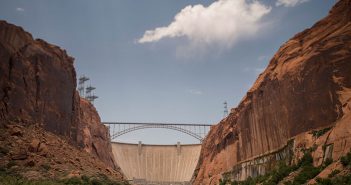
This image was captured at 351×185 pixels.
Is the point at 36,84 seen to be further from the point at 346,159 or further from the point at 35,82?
the point at 346,159

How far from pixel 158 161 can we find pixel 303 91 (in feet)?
243

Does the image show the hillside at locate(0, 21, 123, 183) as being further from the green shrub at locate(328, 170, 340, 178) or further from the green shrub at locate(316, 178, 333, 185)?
the green shrub at locate(328, 170, 340, 178)

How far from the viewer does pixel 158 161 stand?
11131 centimetres

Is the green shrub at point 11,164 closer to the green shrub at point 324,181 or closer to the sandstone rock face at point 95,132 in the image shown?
the green shrub at point 324,181

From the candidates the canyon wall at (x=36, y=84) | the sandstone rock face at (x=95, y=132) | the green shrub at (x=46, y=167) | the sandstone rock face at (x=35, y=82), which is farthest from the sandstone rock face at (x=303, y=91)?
the sandstone rock face at (x=95, y=132)

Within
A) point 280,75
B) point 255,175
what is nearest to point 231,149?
point 255,175

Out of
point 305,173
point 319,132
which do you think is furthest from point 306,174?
point 319,132

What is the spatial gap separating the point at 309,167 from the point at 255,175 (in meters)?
17.0

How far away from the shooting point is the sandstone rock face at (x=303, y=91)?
38531 millimetres

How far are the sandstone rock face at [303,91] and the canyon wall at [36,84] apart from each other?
24790mm

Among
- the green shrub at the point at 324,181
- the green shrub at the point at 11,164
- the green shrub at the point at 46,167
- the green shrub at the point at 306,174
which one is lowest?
the green shrub at the point at 324,181

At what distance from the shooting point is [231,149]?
66812 mm

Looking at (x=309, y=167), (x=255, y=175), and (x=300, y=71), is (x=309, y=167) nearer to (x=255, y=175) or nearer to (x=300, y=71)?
(x=300, y=71)

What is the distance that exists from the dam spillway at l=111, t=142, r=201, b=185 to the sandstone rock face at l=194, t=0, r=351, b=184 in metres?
49.0
